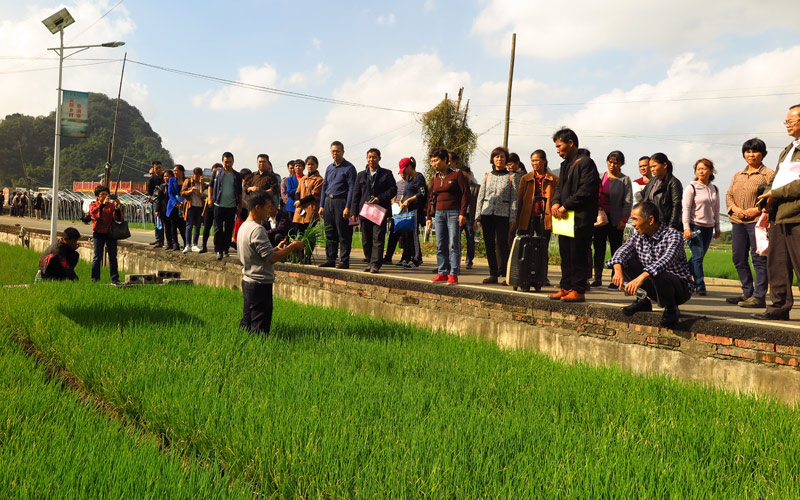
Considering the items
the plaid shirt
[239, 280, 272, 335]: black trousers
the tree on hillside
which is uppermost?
the tree on hillside

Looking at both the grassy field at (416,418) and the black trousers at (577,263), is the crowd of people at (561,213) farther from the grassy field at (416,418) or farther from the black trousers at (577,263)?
the grassy field at (416,418)

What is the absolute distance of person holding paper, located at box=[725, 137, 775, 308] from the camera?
6273mm

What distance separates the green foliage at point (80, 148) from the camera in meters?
94.4

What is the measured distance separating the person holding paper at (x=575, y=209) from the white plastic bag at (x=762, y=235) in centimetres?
158

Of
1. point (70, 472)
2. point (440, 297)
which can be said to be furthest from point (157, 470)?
point (440, 297)

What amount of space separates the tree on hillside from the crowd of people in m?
8.71

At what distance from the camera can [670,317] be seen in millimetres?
4680

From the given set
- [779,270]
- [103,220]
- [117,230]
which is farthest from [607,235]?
[103,220]

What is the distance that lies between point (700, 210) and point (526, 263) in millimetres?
2535

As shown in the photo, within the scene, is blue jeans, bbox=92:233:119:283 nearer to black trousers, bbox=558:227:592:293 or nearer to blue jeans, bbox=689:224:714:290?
black trousers, bbox=558:227:592:293

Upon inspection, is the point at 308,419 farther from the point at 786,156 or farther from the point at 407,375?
the point at 786,156

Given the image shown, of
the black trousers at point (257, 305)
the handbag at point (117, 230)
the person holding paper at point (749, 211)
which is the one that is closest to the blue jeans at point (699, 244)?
the person holding paper at point (749, 211)

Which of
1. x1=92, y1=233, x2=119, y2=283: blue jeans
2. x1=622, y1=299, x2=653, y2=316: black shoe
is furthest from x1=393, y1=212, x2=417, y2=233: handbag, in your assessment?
x1=622, y1=299, x2=653, y2=316: black shoe

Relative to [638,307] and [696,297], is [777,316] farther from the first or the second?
[696,297]
